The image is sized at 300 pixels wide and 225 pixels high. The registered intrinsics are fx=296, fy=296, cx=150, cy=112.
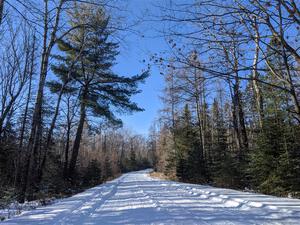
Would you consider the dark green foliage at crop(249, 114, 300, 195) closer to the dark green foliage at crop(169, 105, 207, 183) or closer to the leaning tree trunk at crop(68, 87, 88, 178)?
the dark green foliage at crop(169, 105, 207, 183)

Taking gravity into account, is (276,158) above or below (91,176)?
above

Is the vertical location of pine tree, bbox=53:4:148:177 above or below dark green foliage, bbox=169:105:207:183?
above

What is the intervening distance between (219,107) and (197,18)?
3339cm

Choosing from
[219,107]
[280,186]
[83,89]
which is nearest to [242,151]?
[280,186]

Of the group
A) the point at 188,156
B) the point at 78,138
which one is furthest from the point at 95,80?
the point at 188,156

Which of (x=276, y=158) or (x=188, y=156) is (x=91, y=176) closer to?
(x=188, y=156)

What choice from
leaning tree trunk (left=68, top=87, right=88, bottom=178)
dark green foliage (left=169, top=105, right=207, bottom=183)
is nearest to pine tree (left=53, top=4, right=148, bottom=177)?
leaning tree trunk (left=68, top=87, right=88, bottom=178)

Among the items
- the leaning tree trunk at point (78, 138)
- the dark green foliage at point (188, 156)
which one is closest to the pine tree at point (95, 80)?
the leaning tree trunk at point (78, 138)

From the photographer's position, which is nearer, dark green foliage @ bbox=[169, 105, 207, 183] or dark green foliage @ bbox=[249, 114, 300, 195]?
dark green foliage @ bbox=[249, 114, 300, 195]

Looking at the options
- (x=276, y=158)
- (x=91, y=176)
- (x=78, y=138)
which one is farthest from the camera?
(x=91, y=176)

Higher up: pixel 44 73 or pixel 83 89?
pixel 83 89

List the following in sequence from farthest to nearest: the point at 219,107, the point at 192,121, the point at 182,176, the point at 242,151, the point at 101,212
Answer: the point at 219,107, the point at 192,121, the point at 182,176, the point at 242,151, the point at 101,212

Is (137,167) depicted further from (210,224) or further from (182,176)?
(210,224)

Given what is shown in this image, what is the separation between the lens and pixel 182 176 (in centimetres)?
2633
